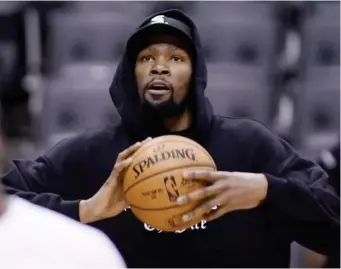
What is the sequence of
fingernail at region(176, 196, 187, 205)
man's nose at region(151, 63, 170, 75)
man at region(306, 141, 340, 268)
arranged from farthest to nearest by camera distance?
1. man at region(306, 141, 340, 268)
2. man's nose at region(151, 63, 170, 75)
3. fingernail at region(176, 196, 187, 205)

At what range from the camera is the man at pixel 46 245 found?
29.3 inches

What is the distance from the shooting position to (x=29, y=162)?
127cm

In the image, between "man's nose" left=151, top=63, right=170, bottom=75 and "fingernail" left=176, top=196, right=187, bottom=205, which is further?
"man's nose" left=151, top=63, right=170, bottom=75

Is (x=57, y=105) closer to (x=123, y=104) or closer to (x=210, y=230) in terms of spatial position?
(x=123, y=104)

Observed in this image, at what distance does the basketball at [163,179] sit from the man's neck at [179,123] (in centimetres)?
8

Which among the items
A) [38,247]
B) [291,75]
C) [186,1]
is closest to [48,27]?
[186,1]

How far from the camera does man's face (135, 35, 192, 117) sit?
1235 millimetres

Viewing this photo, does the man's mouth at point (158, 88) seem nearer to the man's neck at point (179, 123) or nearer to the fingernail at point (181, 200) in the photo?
the man's neck at point (179, 123)

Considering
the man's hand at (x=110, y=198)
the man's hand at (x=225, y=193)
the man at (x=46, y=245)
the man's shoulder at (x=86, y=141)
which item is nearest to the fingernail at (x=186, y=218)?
the man's hand at (x=225, y=193)

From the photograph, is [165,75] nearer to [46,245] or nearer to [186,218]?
[186,218]

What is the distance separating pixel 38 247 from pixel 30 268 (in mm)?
22

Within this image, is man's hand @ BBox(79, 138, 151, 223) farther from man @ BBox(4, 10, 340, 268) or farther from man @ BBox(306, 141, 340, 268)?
man @ BBox(306, 141, 340, 268)

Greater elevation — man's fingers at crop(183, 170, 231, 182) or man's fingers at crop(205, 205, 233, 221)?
man's fingers at crop(183, 170, 231, 182)

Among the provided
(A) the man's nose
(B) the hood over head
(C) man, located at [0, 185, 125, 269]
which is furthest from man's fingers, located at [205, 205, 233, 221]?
(C) man, located at [0, 185, 125, 269]
